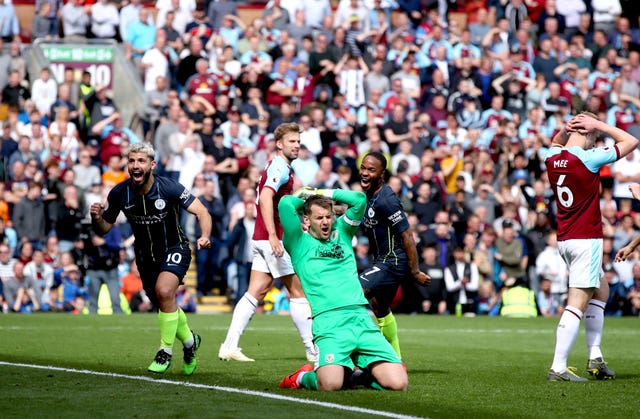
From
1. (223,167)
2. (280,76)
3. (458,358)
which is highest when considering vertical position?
(280,76)

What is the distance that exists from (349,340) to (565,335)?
224 cm

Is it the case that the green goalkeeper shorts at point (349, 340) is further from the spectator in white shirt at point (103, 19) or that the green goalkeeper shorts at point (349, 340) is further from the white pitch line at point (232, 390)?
the spectator in white shirt at point (103, 19)

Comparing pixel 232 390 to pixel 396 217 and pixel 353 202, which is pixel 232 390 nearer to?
pixel 353 202

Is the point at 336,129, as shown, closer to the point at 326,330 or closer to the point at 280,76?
the point at 280,76

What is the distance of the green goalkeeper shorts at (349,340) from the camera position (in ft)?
34.5

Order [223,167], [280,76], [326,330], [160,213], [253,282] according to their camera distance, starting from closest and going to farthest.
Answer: [326,330], [160,213], [253,282], [223,167], [280,76]

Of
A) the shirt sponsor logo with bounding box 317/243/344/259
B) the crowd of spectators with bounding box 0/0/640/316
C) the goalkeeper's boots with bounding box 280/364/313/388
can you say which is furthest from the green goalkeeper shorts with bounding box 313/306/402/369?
the crowd of spectators with bounding box 0/0/640/316

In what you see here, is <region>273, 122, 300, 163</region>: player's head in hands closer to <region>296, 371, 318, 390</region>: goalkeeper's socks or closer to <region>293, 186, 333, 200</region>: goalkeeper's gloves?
<region>293, 186, 333, 200</region>: goalkeeper's gloves

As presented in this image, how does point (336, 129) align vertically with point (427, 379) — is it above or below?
above

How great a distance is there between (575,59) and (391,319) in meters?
20.2

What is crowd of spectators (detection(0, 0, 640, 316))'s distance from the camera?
24.4 m

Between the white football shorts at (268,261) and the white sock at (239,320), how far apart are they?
1.15 ft

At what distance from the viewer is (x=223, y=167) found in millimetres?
25453

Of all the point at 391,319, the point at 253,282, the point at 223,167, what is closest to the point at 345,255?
the point at 391,319
